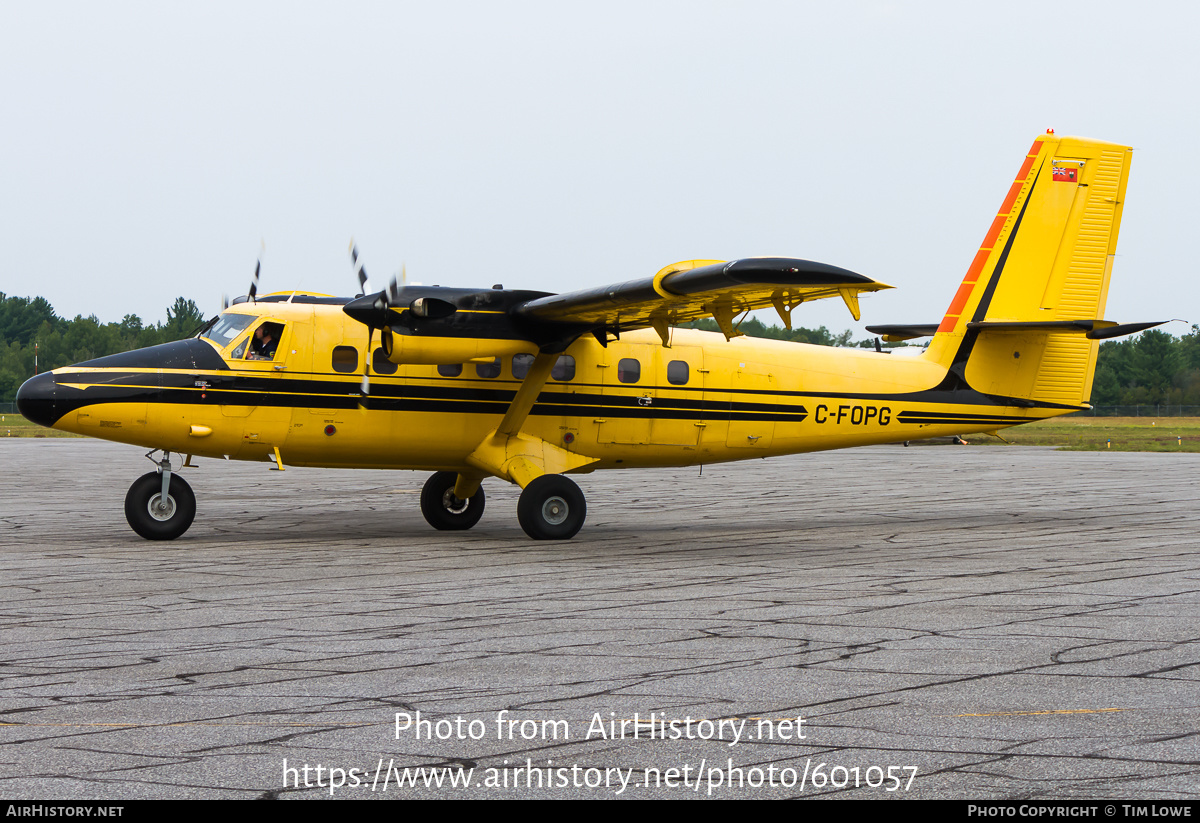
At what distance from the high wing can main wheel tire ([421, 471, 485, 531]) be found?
351 centimetres

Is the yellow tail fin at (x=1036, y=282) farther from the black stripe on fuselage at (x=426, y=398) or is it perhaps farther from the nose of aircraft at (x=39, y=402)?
the nose of aircraft at (x=39, y=402)

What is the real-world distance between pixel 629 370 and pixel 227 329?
18.3 ft

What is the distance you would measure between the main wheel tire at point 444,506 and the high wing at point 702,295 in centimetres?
351

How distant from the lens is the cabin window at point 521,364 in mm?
16125

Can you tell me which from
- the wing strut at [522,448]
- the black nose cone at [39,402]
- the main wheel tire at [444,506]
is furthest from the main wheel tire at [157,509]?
the wing strut at [522,448]

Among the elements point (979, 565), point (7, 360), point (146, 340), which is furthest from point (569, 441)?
point (7, 360)

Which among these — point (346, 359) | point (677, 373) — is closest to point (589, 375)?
point (677, 373)

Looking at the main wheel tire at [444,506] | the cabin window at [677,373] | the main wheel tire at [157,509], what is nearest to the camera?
the main wheel tire at [157,509]

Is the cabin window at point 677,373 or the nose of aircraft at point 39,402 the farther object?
the cabin window at point 677,373

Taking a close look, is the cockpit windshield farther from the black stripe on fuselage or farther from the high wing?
the high wing

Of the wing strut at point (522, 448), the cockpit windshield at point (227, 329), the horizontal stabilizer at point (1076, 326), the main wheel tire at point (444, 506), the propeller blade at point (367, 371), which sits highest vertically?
the horizontal stabilizer at point (1076, 326)

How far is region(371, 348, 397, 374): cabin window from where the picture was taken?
50.9 ft

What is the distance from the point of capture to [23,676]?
710cm

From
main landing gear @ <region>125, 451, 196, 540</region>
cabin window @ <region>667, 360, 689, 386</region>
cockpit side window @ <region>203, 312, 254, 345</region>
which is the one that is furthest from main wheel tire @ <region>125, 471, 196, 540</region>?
cabin window @ <region>667, 360, 689, 386</region>
